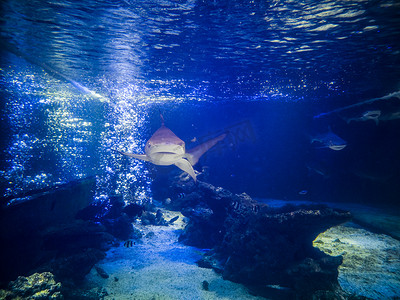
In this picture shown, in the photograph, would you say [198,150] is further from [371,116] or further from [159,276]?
[371,116]

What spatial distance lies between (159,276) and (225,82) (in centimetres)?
1535

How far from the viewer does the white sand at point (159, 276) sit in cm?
494

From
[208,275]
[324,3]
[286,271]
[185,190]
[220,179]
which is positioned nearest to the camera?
[286,271]

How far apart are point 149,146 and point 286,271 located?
5419 millimetres

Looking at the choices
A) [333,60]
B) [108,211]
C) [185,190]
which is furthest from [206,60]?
[108,211]

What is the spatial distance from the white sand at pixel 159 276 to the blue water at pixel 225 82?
5.05 m

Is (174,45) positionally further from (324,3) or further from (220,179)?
(220,179)

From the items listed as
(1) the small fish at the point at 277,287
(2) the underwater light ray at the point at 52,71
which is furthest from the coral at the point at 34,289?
(2) the underwater light ray at the point at 52,71

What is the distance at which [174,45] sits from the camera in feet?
32.1

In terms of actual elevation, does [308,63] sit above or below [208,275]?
above

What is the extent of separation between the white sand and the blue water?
505cm

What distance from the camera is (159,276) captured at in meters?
5.81

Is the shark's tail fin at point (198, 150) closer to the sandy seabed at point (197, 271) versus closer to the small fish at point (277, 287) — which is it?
the sandy seabed at point (197, 271)

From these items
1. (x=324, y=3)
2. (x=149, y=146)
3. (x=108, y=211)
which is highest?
(x=324, y=3)
